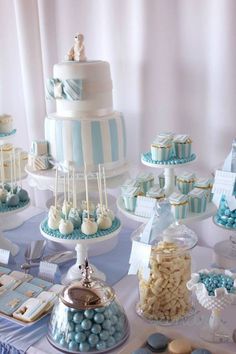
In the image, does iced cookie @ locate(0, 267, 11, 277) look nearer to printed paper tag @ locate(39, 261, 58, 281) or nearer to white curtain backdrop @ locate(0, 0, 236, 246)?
printed paper tag @ locate(39, 261, 58, 281)

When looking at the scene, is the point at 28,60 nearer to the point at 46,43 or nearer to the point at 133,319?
the point at 46,43

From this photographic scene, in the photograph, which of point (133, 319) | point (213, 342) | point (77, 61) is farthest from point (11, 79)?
point (213, 342)

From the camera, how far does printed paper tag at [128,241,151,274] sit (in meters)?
1.17

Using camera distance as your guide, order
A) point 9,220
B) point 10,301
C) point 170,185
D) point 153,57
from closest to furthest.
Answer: point 10,301, point 170,185, point 153,57, point 9,220

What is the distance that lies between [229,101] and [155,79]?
0.28 metres

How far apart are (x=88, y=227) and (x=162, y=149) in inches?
12.7

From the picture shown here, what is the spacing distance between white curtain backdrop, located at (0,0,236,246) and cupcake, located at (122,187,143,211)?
1.12 ft

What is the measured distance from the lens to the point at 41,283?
4.55 feet

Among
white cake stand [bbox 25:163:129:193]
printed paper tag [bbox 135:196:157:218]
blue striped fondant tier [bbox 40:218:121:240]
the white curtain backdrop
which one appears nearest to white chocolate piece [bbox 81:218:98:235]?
blue striped fondant tier [bbox 40:218:121:240]

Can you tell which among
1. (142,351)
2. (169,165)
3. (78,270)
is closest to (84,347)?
(142,351)

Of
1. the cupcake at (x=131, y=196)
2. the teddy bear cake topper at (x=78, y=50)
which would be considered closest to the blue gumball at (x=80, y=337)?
the cupcake at (x=131, y=196)

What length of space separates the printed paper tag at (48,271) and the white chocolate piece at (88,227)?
0.17 m

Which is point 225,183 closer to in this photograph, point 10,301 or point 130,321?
point 130,321

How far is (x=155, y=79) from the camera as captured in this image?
1.71 meters
